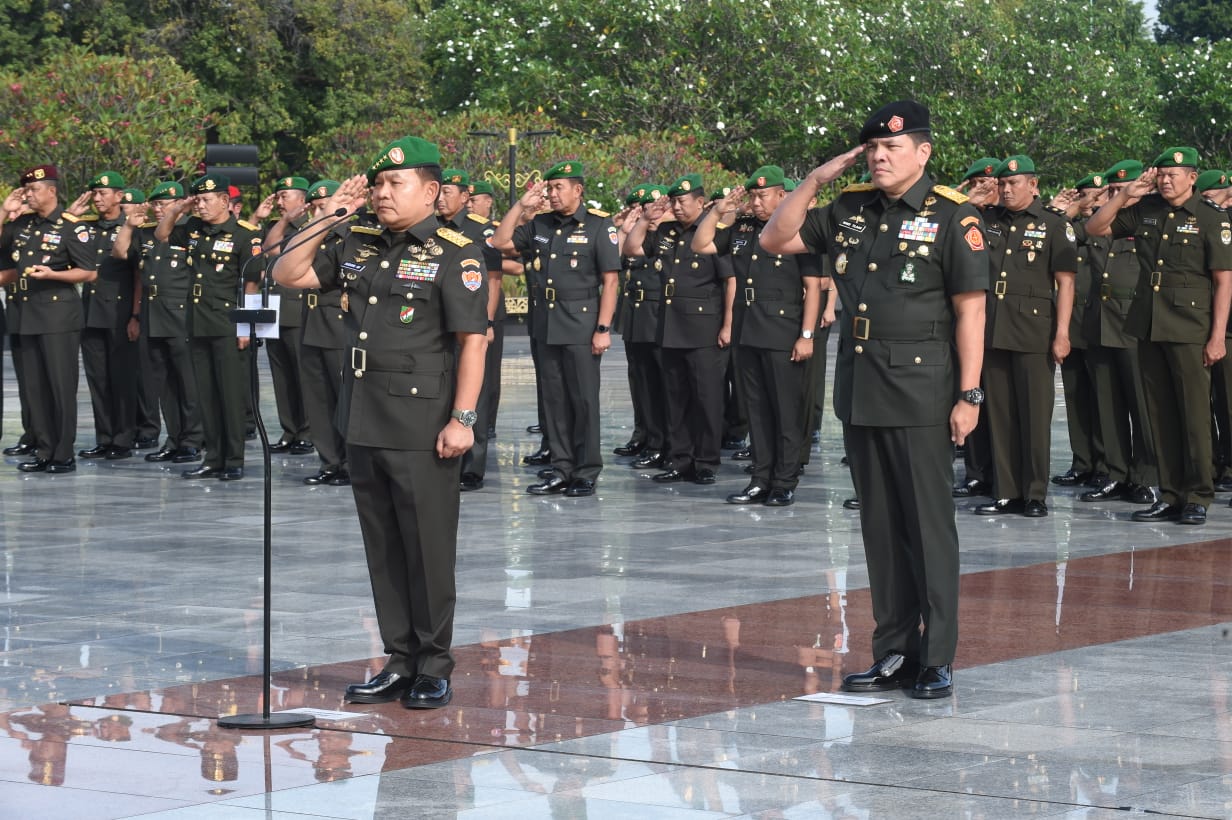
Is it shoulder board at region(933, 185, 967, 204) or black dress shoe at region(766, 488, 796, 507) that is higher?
shoulder board at region(933, 185, 967, 204)

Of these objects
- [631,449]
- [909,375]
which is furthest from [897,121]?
[631,449]

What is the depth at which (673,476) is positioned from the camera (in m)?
14.3

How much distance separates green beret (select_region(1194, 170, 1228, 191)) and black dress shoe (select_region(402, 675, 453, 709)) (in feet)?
25.9

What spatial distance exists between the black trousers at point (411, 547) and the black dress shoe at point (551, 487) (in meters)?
6.30

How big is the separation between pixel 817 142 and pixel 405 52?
33.0ft

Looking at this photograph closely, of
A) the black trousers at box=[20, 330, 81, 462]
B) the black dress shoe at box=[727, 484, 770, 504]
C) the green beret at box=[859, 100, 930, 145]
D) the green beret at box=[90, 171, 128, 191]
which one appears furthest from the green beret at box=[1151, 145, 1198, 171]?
the green beret at box=[90, 171, 128, 191]

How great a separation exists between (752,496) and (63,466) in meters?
5.49

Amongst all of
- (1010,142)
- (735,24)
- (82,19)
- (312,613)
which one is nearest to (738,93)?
(735,24)

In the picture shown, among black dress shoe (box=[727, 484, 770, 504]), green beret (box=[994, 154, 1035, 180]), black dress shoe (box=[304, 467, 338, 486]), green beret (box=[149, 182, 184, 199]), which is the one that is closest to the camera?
green beret (box=[994, 154, 1035, 180])

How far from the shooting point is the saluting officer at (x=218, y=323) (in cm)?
1440

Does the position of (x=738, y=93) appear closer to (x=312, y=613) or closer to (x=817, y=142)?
(x=817, y=142)

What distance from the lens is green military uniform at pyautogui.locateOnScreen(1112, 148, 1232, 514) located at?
11742 millimetres

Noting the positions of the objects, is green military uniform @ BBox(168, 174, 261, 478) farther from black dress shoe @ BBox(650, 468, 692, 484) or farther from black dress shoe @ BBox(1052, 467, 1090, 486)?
black dress shoe @ BBox(1052, 467, 1090, 486)

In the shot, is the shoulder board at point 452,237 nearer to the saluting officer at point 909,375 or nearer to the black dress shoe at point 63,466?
the saluting officer at point 909,375
